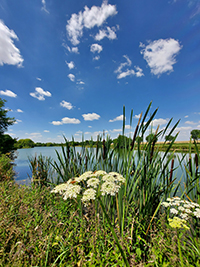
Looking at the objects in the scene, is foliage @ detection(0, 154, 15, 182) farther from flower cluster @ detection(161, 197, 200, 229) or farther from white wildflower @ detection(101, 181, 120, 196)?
flower cluster @ detection(161, 197, 200, 229)

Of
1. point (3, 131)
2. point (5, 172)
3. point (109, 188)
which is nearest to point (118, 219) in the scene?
point (109, 188)

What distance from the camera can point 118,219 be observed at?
4.62 feet

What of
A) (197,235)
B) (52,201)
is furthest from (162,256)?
(52,201)

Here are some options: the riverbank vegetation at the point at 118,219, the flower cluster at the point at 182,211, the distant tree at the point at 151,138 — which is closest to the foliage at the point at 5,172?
the riverbank vegetation at the point at 118,219

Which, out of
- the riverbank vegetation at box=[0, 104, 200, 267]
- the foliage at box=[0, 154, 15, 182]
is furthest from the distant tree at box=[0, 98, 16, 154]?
the riverbank vegetation at box=[0, 104, 200, 267]

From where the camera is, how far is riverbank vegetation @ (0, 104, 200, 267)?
1160 mm

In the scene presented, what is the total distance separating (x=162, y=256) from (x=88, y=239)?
2.80ft

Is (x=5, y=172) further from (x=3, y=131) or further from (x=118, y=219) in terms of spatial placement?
(x=3, y=131)

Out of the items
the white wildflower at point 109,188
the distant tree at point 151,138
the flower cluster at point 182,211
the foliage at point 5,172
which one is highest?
the distant tree at point 151,138

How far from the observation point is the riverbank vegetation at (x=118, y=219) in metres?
1.16

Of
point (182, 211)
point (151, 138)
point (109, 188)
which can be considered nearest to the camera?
point (109, 188)

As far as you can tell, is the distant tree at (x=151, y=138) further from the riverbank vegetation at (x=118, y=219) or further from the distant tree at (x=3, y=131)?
the distant tree at (x=3, y=131)

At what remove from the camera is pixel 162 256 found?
1195 millimetres

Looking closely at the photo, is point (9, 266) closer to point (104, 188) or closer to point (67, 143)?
point (104, 188)
